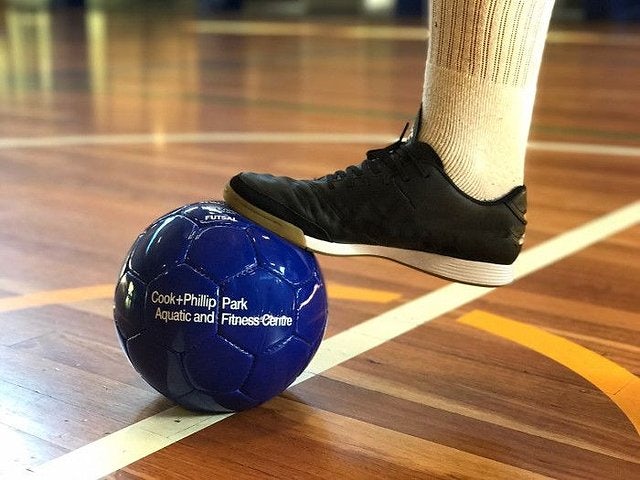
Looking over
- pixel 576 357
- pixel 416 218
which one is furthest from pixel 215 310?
pixel 576 357

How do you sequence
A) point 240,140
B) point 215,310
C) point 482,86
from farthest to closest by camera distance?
point 240,140 < point 482,86 < point 215,310

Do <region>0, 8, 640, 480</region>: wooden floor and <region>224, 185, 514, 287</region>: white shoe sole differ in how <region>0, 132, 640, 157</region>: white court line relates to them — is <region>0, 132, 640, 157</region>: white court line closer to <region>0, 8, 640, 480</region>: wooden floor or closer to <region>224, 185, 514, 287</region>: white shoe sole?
<region>0, 8, 640, 480</region>: wooden floor

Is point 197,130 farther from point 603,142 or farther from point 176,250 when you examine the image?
point 176,250

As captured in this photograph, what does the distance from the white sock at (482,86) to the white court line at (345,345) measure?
0.39 m

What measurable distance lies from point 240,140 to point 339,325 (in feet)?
7.08

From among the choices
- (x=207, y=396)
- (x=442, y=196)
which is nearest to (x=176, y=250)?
(x=207, y=396)

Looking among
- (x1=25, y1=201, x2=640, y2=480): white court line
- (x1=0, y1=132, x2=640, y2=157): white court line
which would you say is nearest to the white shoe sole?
(x1=25, y1=201, x2=640, y2=480): white court line

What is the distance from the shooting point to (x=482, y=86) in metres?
1.63

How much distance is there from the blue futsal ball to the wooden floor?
0.07 metres

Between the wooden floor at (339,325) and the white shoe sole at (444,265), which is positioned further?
the white shoe sole at (444,265)

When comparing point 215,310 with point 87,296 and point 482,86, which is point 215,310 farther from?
point 87,296

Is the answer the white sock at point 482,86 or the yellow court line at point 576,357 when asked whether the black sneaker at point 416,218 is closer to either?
the white sock at point 482,86

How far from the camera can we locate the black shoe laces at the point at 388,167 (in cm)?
167

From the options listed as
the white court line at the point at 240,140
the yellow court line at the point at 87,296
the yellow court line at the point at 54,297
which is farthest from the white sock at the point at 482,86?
the white court line at the point at 240,140
